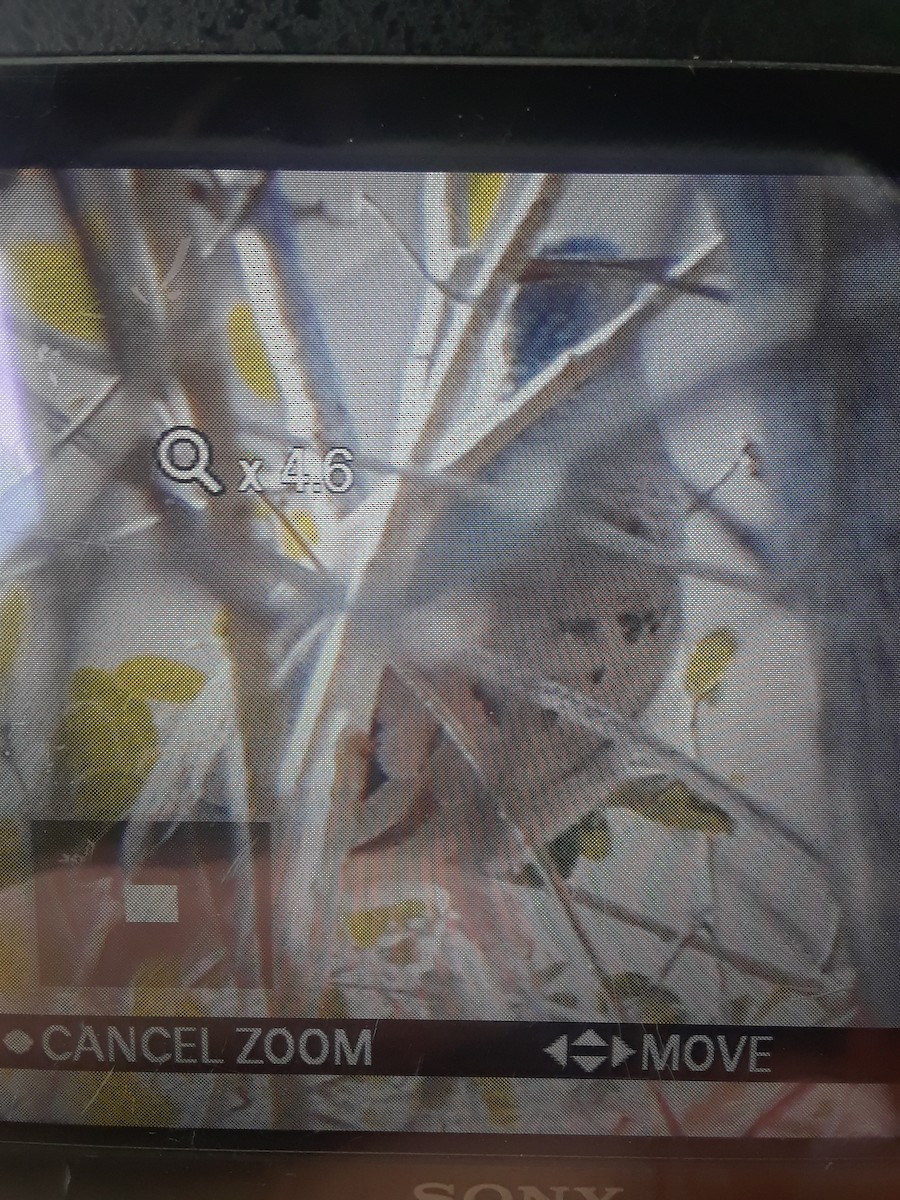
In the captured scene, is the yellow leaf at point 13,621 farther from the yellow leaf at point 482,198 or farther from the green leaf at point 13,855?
the yellow leaf at point 482,198

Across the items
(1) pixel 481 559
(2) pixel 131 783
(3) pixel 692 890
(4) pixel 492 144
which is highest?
(4) pixel 492 144

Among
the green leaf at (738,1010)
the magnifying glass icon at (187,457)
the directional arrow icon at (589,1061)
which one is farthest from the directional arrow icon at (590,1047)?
the magnifying glass icon at (187,457)

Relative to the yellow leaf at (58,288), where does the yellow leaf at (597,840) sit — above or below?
below

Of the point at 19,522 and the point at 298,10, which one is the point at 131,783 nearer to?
the point at 19,522

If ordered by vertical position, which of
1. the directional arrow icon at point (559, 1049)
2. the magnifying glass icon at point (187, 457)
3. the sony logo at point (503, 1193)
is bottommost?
the sony logo at point (503, 1193)

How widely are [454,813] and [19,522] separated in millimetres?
444

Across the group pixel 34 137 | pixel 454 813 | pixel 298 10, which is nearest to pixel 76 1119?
pixel 454 813

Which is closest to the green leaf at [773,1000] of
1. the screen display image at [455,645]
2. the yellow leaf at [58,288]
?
the screen display image at [455,645]

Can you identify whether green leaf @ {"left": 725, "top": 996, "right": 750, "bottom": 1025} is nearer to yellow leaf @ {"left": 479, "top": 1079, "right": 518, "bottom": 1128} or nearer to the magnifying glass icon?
yellow leaf @ {"left": 479, "top": 1079, "right": 518, "bottom": 1128}

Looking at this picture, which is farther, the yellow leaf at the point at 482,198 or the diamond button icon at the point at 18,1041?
the diamond button icon at the point at 18,1041

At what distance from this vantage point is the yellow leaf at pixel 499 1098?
0.89 meters

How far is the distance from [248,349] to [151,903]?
0.49 metres

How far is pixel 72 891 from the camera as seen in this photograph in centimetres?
88

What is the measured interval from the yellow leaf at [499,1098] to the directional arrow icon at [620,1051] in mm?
96
